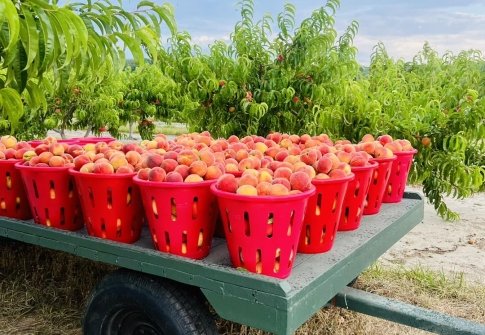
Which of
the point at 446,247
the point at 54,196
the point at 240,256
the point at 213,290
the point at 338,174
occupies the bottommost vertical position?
the point at 446,247

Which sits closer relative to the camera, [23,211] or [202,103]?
[23,211]

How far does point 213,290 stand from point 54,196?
3.22 feet

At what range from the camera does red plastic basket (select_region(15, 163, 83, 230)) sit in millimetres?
2283

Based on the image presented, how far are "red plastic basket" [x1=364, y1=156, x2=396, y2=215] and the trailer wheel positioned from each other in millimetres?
1113

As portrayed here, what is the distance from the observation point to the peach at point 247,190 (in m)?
1.72

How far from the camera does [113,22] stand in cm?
239

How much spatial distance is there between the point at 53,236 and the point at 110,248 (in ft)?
1.23

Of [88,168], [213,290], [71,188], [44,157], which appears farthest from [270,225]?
[44,157]

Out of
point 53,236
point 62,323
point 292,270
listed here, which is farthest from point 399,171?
point 62,323

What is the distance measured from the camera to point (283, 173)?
1.97 m

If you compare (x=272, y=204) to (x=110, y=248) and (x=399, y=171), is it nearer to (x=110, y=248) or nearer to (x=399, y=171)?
(x=110, y=248)

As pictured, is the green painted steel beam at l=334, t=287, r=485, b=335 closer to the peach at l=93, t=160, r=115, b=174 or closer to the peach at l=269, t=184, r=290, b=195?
the peach at l=269, t=184, r=290, b=195

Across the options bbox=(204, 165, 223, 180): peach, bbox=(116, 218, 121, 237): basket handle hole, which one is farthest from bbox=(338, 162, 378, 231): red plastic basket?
bbox=(116, 218, 121, 237): basket handle hole

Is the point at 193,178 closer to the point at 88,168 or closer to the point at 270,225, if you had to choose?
the point at 270,225
